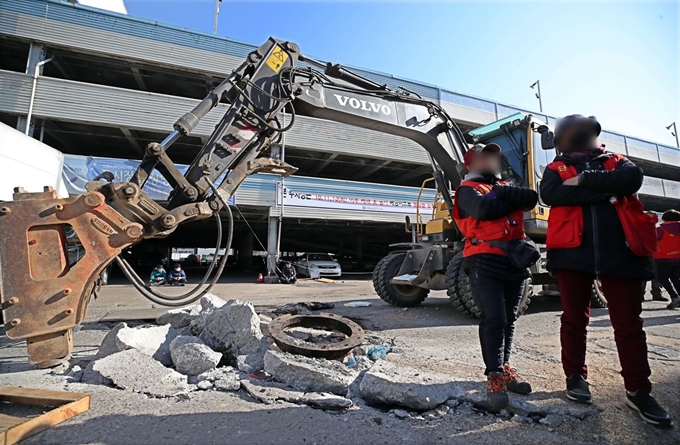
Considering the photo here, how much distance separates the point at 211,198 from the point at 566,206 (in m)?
3.05

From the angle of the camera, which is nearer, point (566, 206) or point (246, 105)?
point (566, 206)

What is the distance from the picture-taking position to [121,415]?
86.7 inches

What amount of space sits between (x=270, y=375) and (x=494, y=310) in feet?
6.19

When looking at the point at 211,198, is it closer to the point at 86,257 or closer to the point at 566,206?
the point at 86,257

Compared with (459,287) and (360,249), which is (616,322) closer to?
(459,287)

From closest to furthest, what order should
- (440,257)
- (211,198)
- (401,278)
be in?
(211,198) < (440,257) < (401,278)

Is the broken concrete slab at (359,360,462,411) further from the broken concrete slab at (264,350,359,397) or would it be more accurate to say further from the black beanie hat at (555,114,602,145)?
the black beanie hat at (555,114,602,145)

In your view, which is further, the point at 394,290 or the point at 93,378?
the point at 394,290

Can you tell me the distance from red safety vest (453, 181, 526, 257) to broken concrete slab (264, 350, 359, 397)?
1406 mm

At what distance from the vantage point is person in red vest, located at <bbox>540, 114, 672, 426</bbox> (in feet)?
7.12

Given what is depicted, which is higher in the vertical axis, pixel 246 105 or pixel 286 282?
pixel 246 105

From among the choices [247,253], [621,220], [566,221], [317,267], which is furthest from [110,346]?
[247,253]

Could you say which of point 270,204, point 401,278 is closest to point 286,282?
point 270,204

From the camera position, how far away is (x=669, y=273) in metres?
6.43
